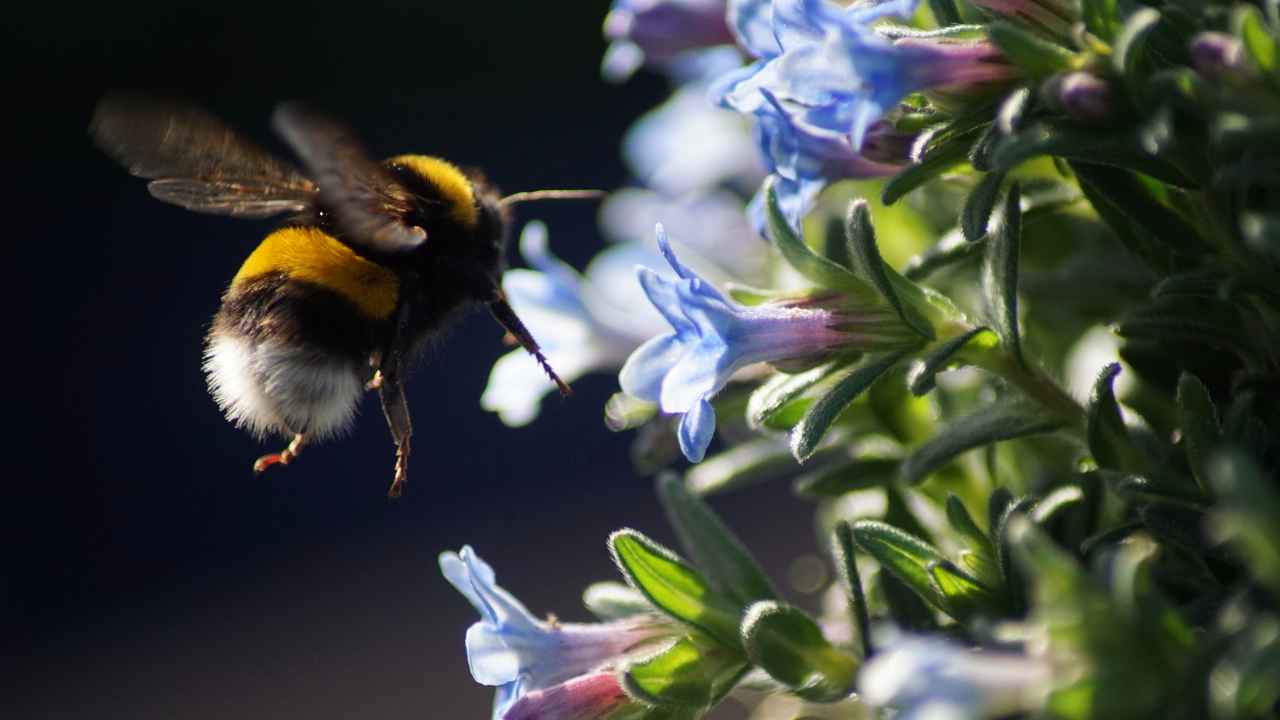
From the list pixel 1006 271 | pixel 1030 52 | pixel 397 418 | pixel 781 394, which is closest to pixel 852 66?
pixel 1030 52

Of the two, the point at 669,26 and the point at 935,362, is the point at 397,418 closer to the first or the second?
the point at 669,26

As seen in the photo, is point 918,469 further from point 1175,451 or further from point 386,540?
point 386,540

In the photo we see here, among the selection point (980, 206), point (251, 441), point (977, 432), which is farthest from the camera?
point (251, 441)

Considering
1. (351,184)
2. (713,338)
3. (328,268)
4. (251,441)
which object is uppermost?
(351,184)

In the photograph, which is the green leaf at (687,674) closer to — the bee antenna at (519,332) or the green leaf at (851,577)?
the green leaf at (851,577)

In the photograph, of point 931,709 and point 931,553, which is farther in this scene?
point 931,553

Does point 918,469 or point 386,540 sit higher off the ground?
point 918,469

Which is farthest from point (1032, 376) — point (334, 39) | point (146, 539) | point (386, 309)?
point (334, 39)
